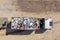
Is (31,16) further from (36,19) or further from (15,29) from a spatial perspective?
(15,29)

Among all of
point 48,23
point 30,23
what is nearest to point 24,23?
point 30,23

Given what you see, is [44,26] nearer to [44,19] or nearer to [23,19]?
[44,19]

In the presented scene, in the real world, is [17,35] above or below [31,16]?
below

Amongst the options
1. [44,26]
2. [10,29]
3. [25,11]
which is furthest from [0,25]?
[44,26]

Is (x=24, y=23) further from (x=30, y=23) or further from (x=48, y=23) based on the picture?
(x=48, y=23)

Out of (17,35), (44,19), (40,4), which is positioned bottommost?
(17,35)
